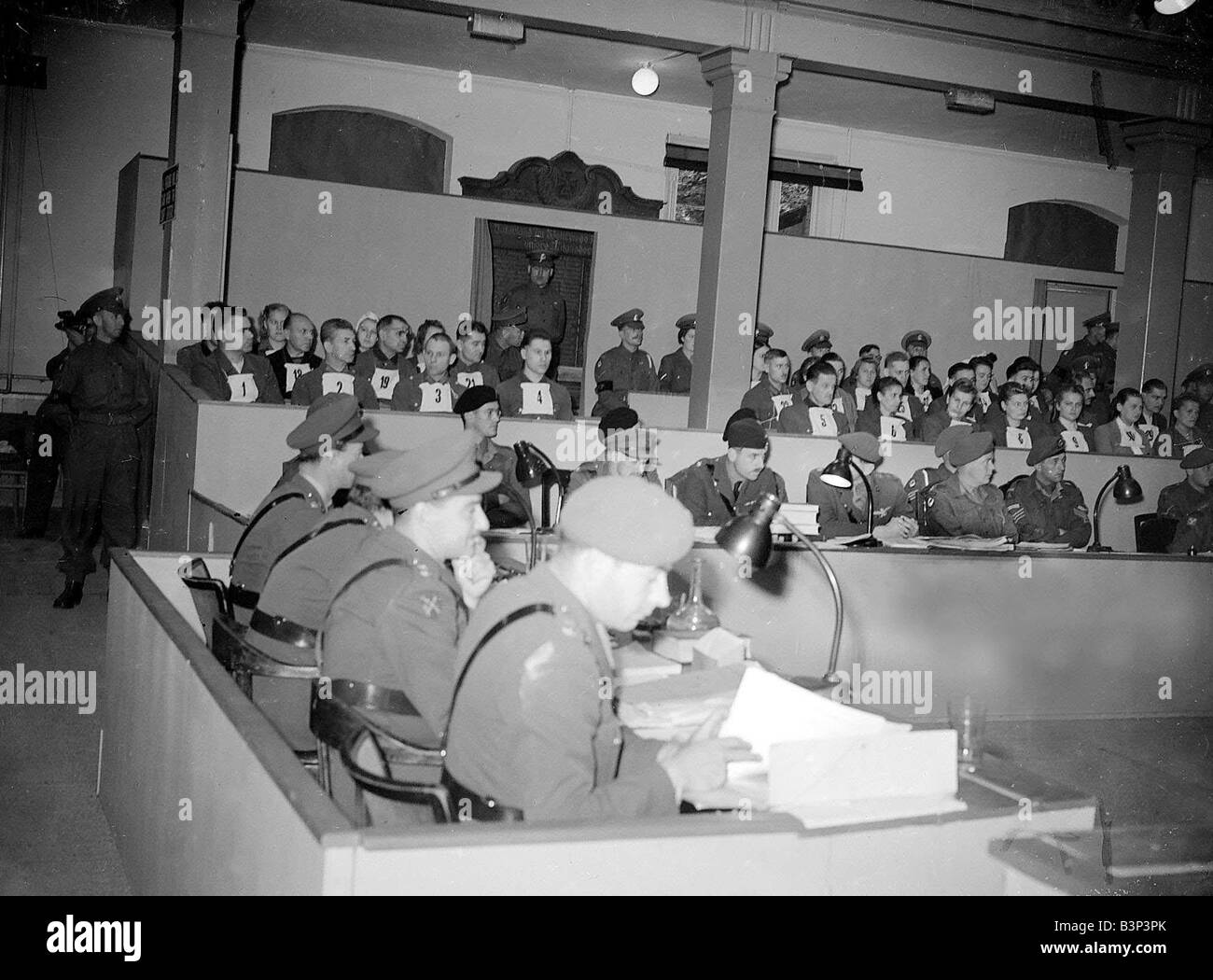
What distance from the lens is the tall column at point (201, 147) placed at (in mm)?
9023

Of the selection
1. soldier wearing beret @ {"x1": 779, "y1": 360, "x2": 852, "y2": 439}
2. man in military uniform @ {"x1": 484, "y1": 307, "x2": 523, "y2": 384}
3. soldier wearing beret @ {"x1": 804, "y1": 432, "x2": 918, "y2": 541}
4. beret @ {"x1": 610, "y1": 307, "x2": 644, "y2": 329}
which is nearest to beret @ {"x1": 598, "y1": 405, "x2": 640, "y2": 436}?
soldier wearing beret @ {"x1": 804, "y1": 432, "x2": 918, "y2": 541}

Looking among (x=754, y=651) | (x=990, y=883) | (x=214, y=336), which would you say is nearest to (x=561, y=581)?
(x=990, y=883)

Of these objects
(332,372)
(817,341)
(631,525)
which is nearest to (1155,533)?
(817,341)

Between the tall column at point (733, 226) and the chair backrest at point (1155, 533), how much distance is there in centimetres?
325

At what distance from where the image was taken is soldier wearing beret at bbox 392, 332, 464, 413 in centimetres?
858

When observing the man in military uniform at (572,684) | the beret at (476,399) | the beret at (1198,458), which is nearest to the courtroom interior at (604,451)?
the man in military uniform at (572,684)

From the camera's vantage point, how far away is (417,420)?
7.83 meters

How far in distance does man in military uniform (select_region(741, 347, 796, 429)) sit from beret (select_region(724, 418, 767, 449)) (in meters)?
2.75

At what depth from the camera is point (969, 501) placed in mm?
7496

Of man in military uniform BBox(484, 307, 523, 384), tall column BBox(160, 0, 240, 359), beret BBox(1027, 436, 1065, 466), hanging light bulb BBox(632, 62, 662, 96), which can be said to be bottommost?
beret BBox(1027, 436, 1065, 466)

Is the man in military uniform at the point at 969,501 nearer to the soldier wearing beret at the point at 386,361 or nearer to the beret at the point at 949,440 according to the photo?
the beret at the point at 949,440

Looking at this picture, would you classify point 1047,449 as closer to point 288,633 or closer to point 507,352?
point 507,352

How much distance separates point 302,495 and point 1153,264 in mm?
10823

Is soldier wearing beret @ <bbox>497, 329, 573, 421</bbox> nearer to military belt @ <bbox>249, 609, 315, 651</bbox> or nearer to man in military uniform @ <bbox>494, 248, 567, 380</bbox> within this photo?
man in military uniform @ <bbox>494, 248, 567, 380</bbox>
